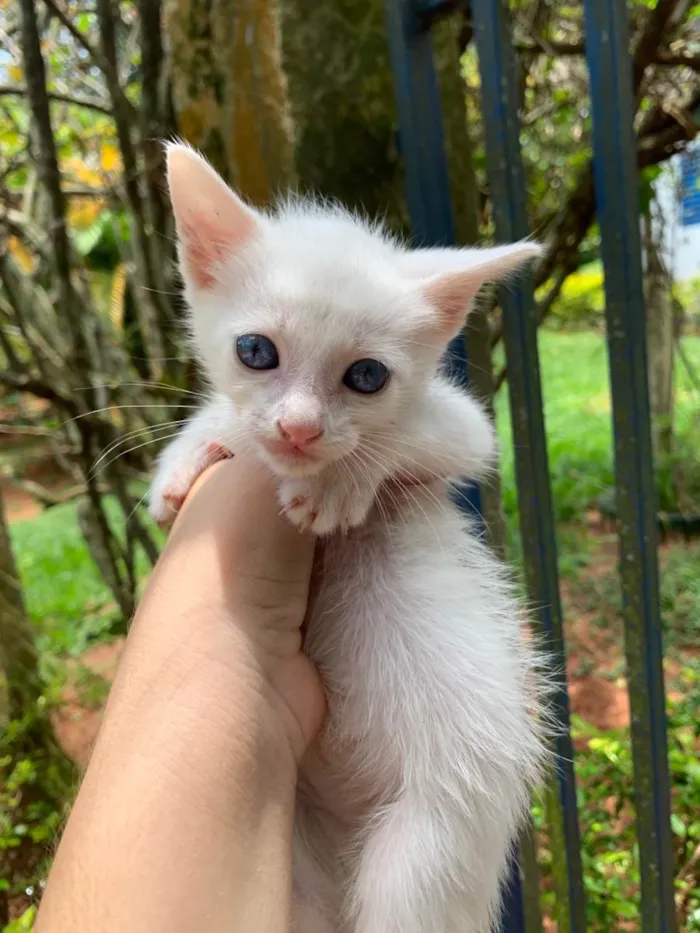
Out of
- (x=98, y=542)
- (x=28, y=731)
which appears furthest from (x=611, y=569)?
(x=28, y=731)

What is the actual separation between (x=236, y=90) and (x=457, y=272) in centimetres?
102

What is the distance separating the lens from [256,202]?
1991 mm

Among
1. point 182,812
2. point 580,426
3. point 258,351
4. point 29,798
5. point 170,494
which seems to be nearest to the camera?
point 182,812

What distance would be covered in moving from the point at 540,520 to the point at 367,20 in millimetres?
1404

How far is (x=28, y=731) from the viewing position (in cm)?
265

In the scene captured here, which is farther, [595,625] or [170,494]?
[595,625]

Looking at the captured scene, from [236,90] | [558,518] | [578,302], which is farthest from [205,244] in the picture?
[578,302]

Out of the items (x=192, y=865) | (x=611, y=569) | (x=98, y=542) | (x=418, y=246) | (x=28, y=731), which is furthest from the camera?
(x=611, y=569)

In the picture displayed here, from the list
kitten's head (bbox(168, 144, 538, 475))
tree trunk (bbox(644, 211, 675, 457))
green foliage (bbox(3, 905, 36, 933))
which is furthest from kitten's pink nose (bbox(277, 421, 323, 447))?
tree trunk (bbox(644, 211, 675, 457))

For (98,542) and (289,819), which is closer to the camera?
(289,819)

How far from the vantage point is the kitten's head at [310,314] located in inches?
50.7

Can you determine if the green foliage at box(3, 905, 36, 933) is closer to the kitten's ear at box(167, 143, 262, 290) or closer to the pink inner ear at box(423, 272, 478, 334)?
the kitten's ear at box(167, 143, 262, 290)

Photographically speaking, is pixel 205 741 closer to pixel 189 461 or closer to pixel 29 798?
pixel 189 461

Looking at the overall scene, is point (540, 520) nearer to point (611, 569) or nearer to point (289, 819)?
point (289, 819)
